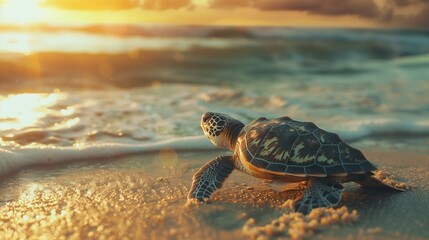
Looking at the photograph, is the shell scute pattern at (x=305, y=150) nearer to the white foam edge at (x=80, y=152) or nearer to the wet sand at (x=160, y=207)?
the wet sand at (x=160, y=207)

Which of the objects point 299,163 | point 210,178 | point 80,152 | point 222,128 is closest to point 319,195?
point 299,163

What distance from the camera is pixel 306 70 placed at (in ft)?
61.3

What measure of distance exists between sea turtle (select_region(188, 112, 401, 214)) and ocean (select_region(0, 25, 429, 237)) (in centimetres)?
42

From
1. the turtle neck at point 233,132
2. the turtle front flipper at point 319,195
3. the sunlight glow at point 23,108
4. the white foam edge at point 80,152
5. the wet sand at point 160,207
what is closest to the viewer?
the wet sand at point 160,207

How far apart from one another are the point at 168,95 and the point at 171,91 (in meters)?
0.93

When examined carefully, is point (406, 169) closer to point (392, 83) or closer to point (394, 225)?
point (394, 225)

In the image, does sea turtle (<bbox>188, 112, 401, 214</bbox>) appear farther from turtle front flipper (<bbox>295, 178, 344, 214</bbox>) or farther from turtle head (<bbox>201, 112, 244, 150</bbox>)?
turtle head (<bbox>201, 112, 244, 150</bbox>)

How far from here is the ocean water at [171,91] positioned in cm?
604

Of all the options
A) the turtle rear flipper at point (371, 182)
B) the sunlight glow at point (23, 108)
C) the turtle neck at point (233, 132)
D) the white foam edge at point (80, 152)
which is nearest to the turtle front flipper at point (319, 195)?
the turtle rear flipper at point (371, 182)

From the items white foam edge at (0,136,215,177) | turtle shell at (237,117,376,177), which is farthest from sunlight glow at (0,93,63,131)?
turtle shell at (237,117,376,177)

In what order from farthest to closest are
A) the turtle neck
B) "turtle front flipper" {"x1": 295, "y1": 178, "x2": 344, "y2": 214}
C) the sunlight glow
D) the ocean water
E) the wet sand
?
the sunlight glow → the ocean water → the turtle neck → "turtle front flipper" {"x1": 295, "y1": 178, "x2": 344, "y2": 214} → the wet sand

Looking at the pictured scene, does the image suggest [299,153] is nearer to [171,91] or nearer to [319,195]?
[319,195]

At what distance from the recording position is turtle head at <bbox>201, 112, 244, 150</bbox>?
174 inches

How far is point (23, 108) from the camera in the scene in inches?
299
